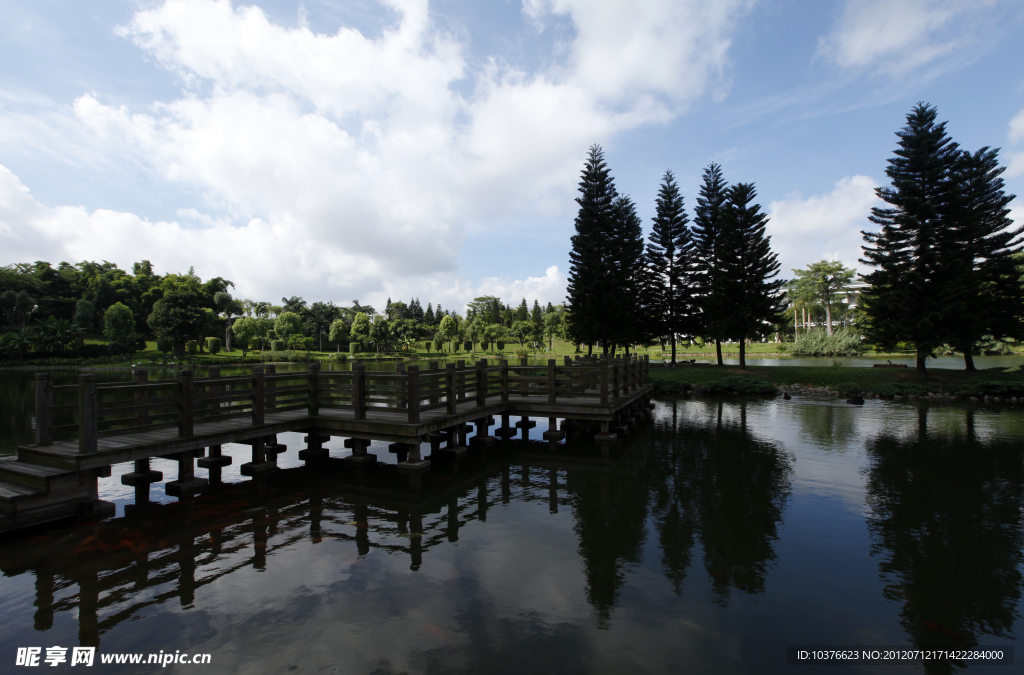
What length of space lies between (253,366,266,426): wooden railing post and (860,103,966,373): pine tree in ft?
108

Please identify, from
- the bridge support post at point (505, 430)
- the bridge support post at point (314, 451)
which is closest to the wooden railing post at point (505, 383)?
the bridge support post at point (505, 430)

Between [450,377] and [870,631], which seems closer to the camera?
[870,631]

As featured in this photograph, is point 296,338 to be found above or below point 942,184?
below

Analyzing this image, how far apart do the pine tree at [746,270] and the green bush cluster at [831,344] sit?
26565mm

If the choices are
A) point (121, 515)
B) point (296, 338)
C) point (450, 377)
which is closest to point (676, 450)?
point (450, 377)

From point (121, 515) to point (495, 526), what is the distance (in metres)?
6.38

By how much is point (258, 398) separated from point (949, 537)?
12441mm

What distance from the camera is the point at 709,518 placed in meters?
7.73

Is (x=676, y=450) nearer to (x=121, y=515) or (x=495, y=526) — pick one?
(x=495, y=526)

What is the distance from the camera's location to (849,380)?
26.9 meters

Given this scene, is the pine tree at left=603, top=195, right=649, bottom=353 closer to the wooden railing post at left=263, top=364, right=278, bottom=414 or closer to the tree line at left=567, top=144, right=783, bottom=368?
the tree line at left=567, top=144, right=783, bottom=368

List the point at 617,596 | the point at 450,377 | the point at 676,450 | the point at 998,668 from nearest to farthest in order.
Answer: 1. the point at 998,668
2. the point at 617,596
3. the point at 450,377
4. the point at 676,450

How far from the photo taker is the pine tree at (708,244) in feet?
118

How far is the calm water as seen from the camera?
4.42 meters
